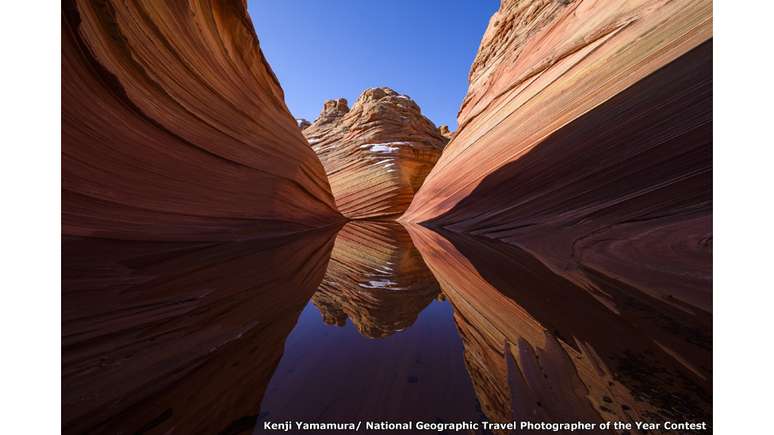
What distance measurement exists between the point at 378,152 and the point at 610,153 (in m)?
6.72

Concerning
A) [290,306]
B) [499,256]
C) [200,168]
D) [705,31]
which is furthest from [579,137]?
[200,168]

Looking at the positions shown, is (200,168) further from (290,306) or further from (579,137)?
(579,137)

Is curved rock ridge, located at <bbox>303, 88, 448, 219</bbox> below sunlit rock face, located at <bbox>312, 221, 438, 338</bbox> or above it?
above

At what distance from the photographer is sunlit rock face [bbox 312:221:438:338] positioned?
37.5 inches

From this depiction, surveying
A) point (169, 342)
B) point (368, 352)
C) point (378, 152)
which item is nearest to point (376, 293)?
point (368, 352)

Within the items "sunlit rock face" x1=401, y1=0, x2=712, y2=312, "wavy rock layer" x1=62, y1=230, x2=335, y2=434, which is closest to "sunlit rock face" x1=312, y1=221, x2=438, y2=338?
"wavy rock layer" x1=62, y1=230, x2=335, y2=434

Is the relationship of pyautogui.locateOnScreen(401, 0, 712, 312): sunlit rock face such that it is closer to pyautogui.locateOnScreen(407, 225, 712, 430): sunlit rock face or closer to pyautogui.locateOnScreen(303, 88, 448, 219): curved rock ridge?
pyautogui.locateOnScreen(407, 225, 712, 430): sunlit rock face

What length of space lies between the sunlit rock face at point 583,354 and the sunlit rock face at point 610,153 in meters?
0.15

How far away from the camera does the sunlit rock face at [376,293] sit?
0.95 m

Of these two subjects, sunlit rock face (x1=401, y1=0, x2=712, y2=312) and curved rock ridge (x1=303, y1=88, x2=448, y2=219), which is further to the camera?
curved rock ridge (x1=303, y1=88, x2=448, y2=219)

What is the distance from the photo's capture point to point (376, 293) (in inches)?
49.0

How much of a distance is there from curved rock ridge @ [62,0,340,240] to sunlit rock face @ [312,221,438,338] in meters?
1.35

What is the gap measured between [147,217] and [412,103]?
8722 mm

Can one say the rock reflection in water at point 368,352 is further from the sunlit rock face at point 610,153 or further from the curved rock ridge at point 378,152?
the curved rock ridge at point 378,152
